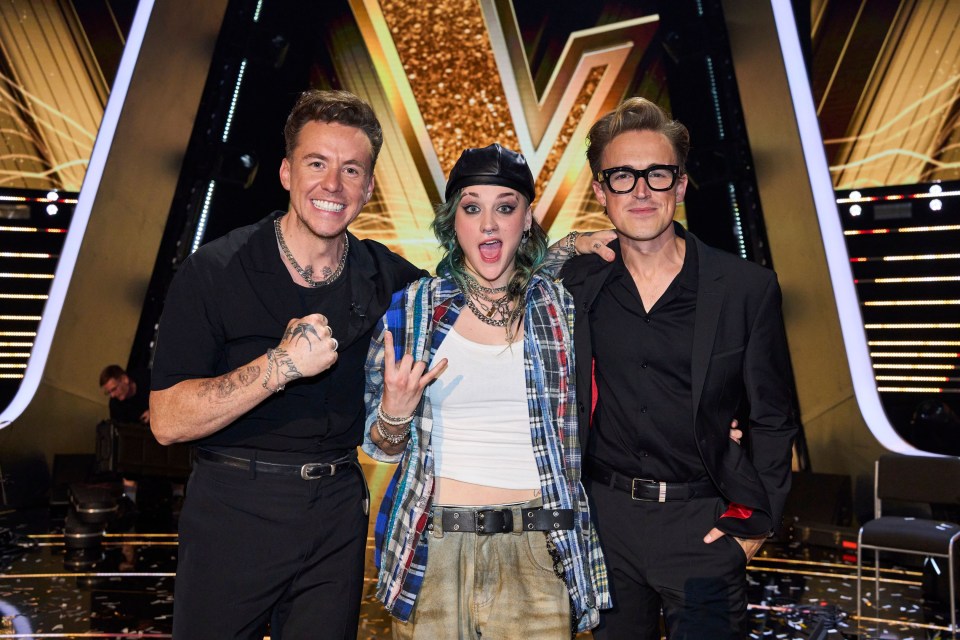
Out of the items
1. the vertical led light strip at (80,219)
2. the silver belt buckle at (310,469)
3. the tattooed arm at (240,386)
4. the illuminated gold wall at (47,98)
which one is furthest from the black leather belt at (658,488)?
the illuminated gold wall at (47,98)

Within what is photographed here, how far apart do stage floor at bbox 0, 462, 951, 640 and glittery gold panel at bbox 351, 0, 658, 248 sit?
4.61 meters

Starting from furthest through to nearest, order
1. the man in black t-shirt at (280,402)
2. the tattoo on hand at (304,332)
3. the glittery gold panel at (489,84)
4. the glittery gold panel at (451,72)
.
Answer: the glittery gold panel at (451,72) < the glittery gold panel at (489,84) < the man in black t-shirt at (280,402) < the tattoo on hand at (304,332)

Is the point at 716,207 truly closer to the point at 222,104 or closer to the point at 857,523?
the point at 857,523

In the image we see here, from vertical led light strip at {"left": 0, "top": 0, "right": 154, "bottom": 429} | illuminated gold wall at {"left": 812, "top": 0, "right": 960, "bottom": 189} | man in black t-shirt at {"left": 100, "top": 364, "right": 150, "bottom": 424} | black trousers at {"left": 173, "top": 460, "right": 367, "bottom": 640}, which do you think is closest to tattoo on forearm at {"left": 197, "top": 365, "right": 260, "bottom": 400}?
black trousers at {"left": 173, "top": 460, "right": 367, "bottom": 640}

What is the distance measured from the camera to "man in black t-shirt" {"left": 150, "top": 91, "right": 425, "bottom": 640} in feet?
7.59

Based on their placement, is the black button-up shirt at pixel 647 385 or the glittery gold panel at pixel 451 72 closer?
the black button-up shirt at pixel 647 385

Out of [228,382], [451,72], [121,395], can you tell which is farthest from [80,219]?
[228,382]

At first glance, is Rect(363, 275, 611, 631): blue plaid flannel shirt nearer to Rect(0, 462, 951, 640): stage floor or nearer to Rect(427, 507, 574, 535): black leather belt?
Rect(427, 507, 574, 535): black leather belt

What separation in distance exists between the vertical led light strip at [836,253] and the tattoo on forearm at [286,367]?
6663 millimetres

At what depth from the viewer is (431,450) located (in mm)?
2391

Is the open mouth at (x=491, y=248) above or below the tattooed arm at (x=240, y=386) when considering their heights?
above

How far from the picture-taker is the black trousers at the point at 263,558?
2.33 meters

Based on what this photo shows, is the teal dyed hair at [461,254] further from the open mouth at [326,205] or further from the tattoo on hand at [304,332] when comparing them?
the tattoo on hand at [304,332]

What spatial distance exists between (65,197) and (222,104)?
1895 millimetres
